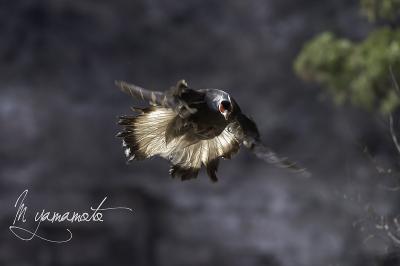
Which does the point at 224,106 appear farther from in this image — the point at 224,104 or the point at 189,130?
the point at 189,130

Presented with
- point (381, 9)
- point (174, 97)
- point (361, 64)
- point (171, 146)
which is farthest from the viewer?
point (361, 64)

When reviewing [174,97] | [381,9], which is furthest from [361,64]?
[174,97]

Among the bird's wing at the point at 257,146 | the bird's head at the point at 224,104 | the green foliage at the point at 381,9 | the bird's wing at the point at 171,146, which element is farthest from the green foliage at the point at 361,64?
the bird's head at the point at 224,104

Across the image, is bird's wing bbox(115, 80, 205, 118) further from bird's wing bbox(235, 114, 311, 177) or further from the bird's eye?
bird's wing bbox(235, 114, 311, 177)

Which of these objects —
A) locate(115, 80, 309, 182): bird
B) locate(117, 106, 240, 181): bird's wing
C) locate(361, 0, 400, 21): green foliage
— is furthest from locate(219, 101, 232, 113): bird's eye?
locate(361, 0, 400, 21): green foliage

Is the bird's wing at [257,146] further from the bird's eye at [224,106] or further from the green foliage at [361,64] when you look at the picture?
the green foliage at [361,64]

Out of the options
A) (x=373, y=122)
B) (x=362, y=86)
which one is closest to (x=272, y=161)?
(x=362, y=86)

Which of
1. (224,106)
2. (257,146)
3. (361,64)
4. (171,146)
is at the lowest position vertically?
(361,64)
